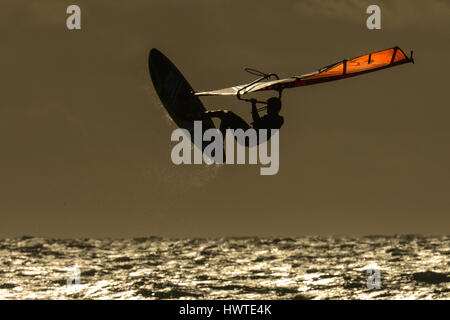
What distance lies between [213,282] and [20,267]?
1665 cm

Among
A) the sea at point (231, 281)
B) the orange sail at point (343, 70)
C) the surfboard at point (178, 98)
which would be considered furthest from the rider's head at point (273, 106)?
the sea at point (231, 281)

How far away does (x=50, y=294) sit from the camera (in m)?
33.0

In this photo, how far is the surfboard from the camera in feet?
66.1

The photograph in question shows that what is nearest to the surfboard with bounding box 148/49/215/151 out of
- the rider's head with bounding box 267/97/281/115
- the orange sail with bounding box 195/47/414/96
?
the orange sail with bounding box 195/47/414/96

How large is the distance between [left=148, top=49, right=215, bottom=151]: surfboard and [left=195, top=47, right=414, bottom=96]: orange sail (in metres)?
2.54

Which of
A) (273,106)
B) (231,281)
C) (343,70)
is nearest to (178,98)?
(273,106)

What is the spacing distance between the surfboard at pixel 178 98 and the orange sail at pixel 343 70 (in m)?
2.54

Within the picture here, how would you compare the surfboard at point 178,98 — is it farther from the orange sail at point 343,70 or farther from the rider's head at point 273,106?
the rider's head at point 273,106

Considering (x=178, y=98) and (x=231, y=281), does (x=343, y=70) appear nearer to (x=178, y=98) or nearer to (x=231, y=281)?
(x=178, y=98)

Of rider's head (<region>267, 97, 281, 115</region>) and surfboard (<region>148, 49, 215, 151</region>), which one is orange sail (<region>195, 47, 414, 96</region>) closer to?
rider's head (<region>267, 97, 281, 115</region>)

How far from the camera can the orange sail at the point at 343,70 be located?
17.0 meters

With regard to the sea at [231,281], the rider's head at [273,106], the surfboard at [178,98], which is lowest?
the sea at [231,281]

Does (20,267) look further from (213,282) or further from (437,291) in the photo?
(437,291)
